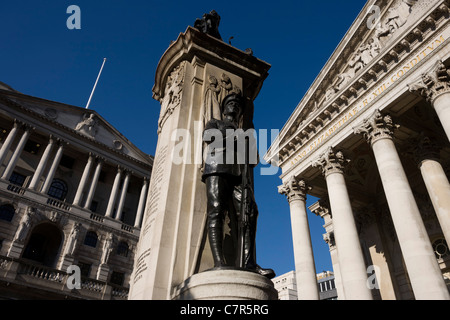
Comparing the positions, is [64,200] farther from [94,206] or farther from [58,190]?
[94,206]

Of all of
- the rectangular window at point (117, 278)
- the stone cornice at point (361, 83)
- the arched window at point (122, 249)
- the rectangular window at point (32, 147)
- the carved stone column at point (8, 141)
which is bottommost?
the rectangular window at point (117, 278)

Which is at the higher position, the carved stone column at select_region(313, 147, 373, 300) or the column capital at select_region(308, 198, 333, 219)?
the column capital at select_region(308, 198, 333, 219)

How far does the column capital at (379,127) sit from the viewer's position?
56.5ft

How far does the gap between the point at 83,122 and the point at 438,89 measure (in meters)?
42.5

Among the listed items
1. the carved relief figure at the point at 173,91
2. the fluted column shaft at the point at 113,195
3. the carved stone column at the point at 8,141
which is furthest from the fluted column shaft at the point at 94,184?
the carved relief figure at the point at 173,91

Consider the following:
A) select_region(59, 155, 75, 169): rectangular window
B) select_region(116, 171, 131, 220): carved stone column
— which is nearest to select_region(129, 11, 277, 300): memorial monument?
select_region(116, 171, 131, 220): carved stone column

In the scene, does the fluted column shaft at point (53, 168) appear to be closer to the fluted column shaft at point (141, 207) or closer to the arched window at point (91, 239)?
the arched window at point (91, 239)

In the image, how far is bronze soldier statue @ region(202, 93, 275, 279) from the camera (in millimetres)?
4902

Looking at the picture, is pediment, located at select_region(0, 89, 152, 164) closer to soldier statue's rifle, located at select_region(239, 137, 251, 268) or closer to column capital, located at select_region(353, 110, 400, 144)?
column capital, located at select_region(353, 110, 400, 144)

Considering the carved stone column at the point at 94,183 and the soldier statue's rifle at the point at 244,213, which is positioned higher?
the carved stone column at the point at 94,183

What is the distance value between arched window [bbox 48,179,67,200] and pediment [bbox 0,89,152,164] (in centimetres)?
689

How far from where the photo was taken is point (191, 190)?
19.6 feet

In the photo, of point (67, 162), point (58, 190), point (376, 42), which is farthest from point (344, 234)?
point (67, 162)
